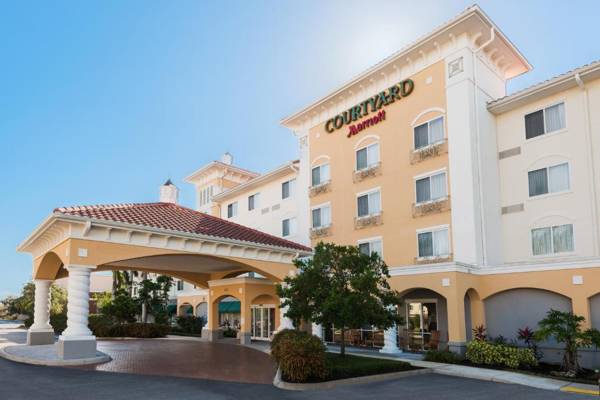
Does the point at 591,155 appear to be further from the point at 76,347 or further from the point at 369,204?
the point at 76,347

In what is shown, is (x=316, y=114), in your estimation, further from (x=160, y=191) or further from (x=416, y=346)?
(x=416, y=346)

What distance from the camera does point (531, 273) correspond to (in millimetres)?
20812

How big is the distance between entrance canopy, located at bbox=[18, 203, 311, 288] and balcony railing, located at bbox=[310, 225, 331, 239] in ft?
18.2

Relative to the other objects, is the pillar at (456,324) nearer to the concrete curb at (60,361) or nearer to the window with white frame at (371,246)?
the window with white frame at (371,246)

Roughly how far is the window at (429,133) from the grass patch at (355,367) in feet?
41.6

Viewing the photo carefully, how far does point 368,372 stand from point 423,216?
38.0 ft

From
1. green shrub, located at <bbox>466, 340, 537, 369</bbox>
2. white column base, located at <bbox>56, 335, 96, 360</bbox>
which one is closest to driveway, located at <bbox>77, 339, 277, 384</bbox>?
white column base, located at <bbox>56, 335, 96, 360</bbox>

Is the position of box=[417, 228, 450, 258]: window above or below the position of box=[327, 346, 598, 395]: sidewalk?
above

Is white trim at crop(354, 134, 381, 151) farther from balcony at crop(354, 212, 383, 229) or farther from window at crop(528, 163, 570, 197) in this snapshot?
window at crop(528, 163, 570, 197)

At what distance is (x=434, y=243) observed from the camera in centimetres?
2522

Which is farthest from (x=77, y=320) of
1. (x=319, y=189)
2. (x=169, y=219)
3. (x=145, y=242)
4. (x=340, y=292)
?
(x=319, y=189)

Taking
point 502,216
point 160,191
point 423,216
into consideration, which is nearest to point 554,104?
point 502,216

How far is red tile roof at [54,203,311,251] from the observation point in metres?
19.5

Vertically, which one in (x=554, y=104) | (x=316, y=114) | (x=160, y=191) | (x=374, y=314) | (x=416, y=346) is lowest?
(x=416, y=346)
